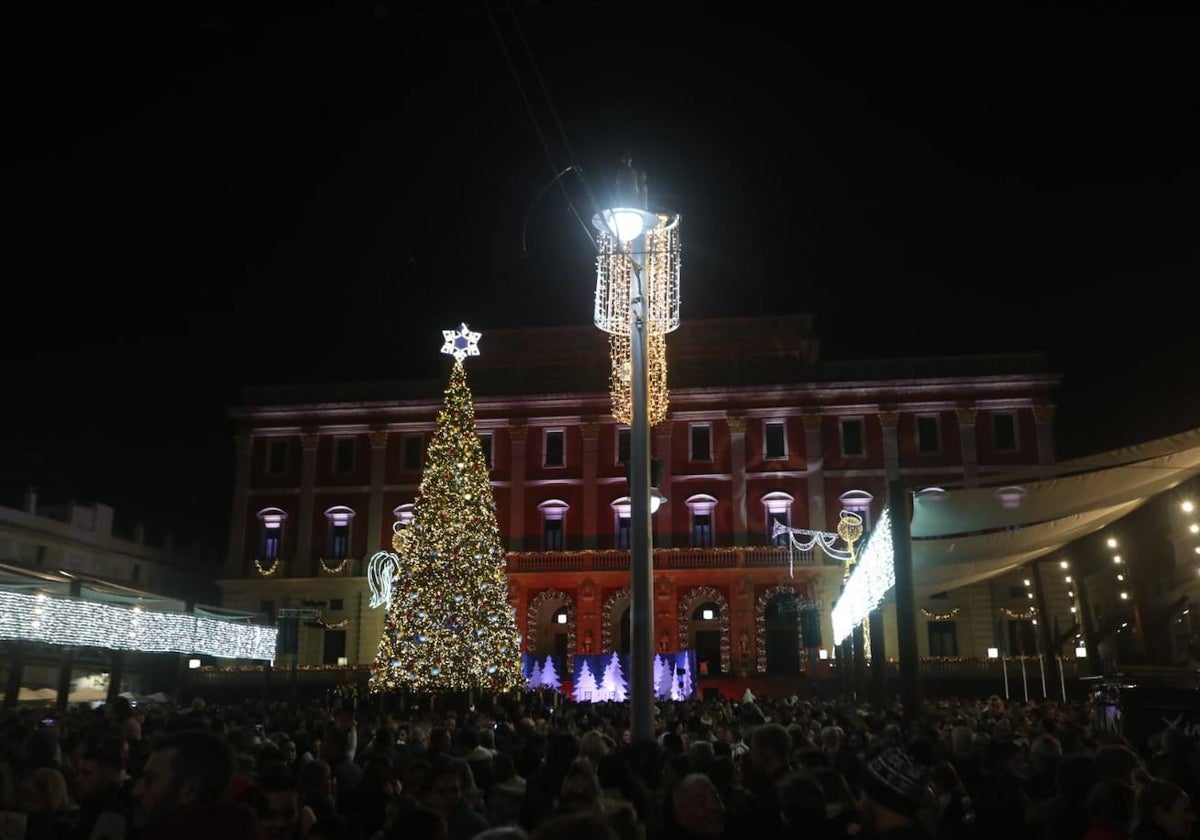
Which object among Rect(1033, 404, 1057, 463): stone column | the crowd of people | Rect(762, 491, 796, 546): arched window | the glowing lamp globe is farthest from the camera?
Rect(762, 491, 796, 546): arched window

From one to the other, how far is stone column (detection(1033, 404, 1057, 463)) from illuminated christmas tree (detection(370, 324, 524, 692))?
3018cm

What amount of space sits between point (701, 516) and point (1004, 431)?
564 inches

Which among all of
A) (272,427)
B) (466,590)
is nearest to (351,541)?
(272,427)

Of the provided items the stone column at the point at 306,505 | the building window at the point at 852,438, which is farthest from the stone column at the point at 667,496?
the stone column at the point at 306,505

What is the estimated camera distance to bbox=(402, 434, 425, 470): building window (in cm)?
5253

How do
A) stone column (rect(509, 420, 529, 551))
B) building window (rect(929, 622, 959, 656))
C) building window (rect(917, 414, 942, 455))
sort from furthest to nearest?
stone column (rect(509, 420, 529, 551)), building window (rect(917, 414, 942, 455)), building window (rect(929, 622, 959, 656))

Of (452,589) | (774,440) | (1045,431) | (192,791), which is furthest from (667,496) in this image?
(192,791)

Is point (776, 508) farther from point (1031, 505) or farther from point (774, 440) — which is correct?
point (1031, 505)

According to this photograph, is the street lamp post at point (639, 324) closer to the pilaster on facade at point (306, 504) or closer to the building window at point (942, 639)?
the building window at point (942, 639)

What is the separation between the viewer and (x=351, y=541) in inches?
2071

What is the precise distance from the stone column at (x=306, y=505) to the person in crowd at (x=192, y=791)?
5066 centimetres

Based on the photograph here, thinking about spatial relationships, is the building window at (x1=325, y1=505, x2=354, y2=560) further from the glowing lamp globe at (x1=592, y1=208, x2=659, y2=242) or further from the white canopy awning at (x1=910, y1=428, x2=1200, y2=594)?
the glowing lamp globe at (x1=592, y1=208, x2=659, y2=242)

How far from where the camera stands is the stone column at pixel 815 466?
1924 inches

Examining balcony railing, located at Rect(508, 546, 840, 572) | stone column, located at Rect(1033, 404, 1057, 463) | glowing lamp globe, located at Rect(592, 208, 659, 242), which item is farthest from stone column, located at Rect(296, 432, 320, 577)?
glowing lamp globe, located at Rect(592, 208, 659, 242)
